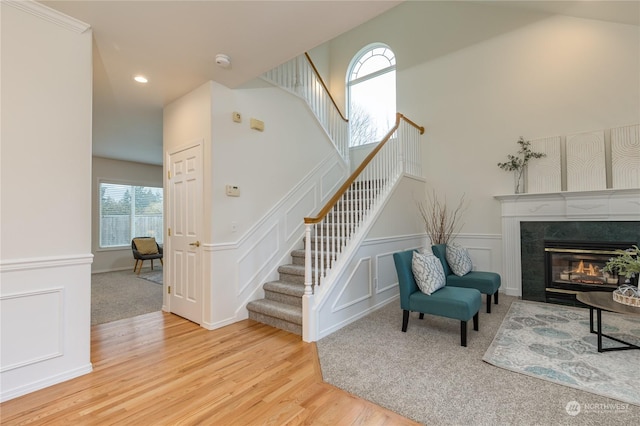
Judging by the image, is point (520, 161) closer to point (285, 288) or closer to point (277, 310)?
point (285, 288)

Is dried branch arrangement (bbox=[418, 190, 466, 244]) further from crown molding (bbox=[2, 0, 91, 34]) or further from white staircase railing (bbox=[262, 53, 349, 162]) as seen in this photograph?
crown molding (bbox=[2, 0, 91, 34])

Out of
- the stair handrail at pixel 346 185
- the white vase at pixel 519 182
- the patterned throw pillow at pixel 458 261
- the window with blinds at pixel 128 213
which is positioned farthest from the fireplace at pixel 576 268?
the window with blinds at pixel 128 213

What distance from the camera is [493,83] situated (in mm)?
4746

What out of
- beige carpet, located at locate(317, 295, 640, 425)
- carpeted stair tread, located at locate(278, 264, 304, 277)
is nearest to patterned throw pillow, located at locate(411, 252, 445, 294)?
beige carpet, located at locate(317, 295, 640, 425)

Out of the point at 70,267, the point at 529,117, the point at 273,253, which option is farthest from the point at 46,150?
the point at 529,117

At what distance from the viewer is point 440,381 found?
2.10m

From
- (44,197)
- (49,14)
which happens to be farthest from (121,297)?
(49,14)

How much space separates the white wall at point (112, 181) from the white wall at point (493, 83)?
653cm

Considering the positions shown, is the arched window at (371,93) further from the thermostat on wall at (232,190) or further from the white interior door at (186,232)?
the white interior door at (186,232)

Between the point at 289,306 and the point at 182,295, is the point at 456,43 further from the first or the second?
the point at 182,295

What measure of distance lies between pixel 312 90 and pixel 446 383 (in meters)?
4.24

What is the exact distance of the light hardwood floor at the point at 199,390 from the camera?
176 centimetres

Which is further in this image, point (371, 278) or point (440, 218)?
point (440, 218)

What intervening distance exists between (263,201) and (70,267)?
202 centimetres
